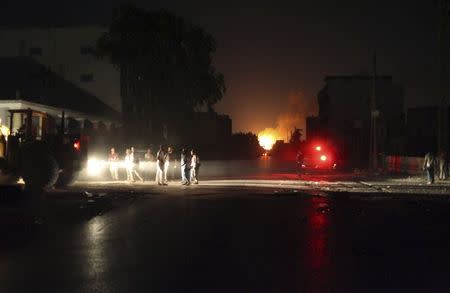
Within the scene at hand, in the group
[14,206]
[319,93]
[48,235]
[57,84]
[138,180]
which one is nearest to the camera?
[48,235]

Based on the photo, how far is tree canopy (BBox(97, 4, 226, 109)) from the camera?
50.8 meters

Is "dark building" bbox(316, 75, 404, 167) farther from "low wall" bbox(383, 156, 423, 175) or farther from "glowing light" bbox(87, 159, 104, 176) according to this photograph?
"glowing light" bbox(87, 159, 104, 176)

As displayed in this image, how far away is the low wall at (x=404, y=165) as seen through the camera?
41062 millimetres

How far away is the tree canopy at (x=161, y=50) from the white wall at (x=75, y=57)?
3084mm

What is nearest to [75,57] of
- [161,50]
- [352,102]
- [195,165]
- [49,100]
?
[161,50]

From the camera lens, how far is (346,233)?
13.1 meters

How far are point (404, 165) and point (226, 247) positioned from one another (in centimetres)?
3450

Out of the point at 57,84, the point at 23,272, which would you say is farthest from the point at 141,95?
the point at 23,272

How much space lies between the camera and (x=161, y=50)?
50906 millimetres

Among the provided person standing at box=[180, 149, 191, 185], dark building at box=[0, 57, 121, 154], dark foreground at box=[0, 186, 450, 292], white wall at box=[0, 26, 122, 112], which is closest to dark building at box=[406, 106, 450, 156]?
white wall at box=[0, 26, 122, 112]

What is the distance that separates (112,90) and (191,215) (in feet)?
130

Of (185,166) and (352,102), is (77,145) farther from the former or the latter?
(352,102)

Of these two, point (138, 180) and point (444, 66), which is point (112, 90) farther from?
point (444, 66)

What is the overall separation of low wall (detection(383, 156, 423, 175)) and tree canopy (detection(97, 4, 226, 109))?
16.3m
